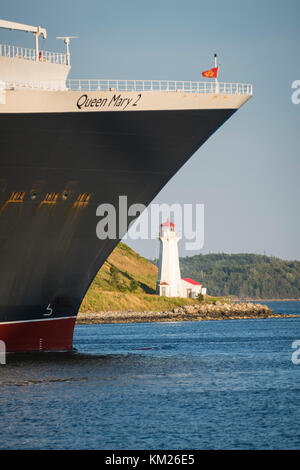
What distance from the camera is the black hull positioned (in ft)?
124

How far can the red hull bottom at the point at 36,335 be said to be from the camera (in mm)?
41938

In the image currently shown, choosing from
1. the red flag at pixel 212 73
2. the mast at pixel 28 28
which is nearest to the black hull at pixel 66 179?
the red flag at pixel 212 73

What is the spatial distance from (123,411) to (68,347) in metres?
15.8

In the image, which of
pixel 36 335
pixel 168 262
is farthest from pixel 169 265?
pixel 36 335

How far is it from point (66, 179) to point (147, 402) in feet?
41.6

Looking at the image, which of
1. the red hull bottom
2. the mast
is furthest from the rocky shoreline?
the mast

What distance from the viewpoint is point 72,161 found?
39.5 m

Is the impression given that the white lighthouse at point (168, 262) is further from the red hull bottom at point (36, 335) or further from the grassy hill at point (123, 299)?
the red hull bottom at point (36, 335)

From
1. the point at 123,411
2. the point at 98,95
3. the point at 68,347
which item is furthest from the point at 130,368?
the point at 98,95

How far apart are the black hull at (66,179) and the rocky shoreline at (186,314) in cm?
8243

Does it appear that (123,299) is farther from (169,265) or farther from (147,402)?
(147,402)

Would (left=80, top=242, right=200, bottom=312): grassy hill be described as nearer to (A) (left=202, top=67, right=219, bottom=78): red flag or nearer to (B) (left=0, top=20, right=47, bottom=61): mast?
(B) (left=0, top=20, right=47, bottom=61): mast

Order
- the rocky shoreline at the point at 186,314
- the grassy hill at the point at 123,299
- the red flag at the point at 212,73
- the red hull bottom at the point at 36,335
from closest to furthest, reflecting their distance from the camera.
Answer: the red flag at the point at 212,73 → the red hull bottom at the point at 36,335 → the rocky shoreline at the point at 186,314 → the grassy hill at the point at 123,299
